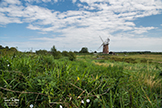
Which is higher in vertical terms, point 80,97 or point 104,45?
point 104,45

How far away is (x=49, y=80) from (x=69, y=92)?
58 centimetres

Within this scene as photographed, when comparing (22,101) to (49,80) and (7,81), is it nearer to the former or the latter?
(49,80)

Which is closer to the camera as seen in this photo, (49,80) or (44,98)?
(44,98)

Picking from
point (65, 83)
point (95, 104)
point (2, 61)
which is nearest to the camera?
point (95, 104)

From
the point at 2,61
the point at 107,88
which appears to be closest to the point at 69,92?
the point at 107,88

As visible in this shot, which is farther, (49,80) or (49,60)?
(49,60)

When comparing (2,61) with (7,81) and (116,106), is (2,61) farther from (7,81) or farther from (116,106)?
(116,106)

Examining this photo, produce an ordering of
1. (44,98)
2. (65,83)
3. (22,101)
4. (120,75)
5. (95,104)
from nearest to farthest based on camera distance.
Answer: (95,104) → (44,98) → (22,101) → (65,83) → (120,75)

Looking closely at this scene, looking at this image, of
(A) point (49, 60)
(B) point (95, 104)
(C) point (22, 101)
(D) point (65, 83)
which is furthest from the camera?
(A) point (49, 60)

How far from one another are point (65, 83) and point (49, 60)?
2210 mm

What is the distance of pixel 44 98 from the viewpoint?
2.19 metres

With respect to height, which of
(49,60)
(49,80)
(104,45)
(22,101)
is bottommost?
(22,101)

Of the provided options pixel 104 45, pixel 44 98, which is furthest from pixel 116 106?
pixel 104 45

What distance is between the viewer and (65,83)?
253 centimetres
